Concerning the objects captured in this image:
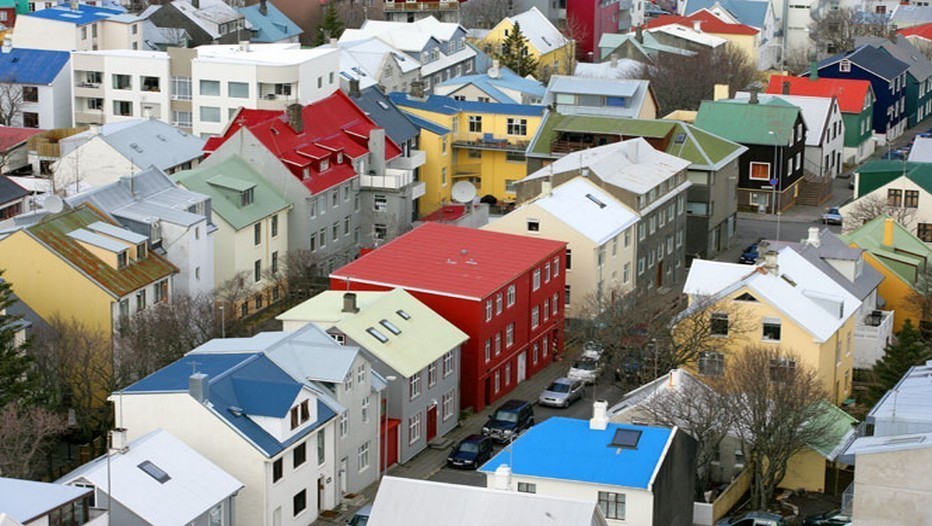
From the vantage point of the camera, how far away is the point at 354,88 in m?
106

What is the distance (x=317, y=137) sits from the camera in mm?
95438

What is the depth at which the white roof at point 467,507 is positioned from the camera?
51500mm

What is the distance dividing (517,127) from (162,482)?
180ft

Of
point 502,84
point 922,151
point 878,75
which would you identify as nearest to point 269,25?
point 502,84

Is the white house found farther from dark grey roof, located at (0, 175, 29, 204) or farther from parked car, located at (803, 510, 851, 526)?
parked car, located at (803, 510, 851, 526)

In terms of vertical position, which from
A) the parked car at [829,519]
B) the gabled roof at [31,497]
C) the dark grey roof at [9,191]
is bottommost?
the parked car at [829,519]

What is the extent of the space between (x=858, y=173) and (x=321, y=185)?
28.1m

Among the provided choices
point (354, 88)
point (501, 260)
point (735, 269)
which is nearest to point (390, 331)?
point (501, 260)

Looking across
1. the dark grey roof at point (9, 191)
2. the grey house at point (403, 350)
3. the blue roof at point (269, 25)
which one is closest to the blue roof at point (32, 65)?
the dark grey roof at point (9, 191)

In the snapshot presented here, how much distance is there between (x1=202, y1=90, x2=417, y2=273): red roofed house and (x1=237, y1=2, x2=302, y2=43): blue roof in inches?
1669

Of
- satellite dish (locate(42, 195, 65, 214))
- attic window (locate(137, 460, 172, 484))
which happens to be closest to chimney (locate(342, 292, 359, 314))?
satellite dish (locate(42, 195, 65, 214))

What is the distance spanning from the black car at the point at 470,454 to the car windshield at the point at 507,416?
2.42 meters

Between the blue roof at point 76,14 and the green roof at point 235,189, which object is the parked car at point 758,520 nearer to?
the green roof at point 235,189

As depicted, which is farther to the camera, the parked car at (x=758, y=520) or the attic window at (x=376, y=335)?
the attic window at (x=376, y=335)
